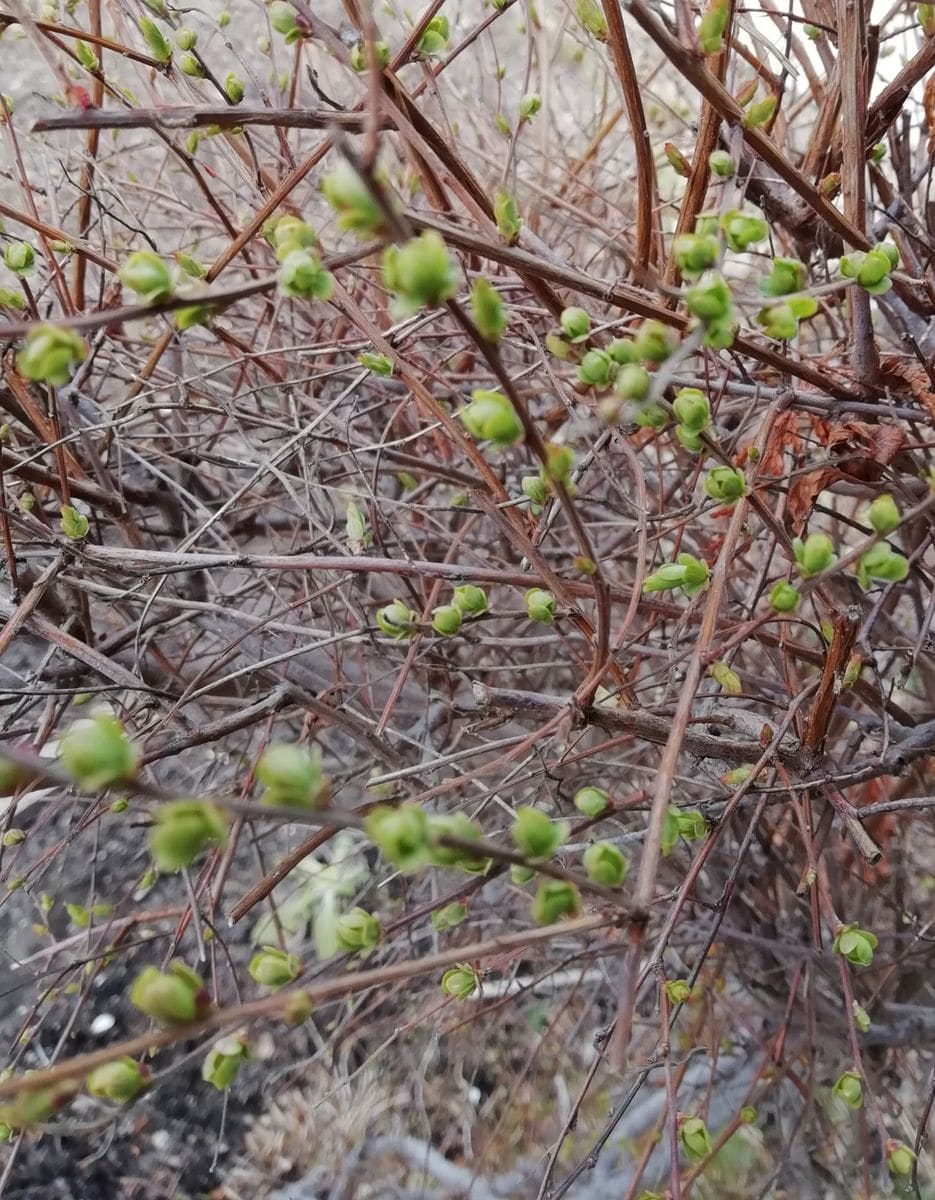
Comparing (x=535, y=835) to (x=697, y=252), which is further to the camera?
(x=697, y=252)

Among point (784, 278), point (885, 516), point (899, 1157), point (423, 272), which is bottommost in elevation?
point (899, 1157)

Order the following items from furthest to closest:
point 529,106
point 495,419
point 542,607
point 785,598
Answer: point 529,106
point 542,607
point 785,598
point 495,419

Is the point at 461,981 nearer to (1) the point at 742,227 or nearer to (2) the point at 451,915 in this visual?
(2) the point at 451,915

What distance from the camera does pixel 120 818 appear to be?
2.04 m

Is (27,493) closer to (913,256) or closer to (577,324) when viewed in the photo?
(577,324)

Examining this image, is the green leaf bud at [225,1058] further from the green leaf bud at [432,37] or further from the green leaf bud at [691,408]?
the green leaf bud at [432,37]

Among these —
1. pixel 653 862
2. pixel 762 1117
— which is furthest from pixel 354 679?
pixel 762 1117

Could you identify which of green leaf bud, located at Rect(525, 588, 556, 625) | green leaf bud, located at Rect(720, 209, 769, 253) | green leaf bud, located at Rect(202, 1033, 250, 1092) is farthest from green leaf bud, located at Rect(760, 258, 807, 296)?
green leaf bud, located at Rect(202, 1033, 250, 1092)

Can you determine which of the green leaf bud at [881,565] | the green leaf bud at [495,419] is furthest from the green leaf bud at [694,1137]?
the green leaf bud at [495,419]

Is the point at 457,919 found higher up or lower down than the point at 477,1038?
higher up

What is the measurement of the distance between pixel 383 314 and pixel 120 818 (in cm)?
140

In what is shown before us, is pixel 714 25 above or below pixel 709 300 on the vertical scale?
above

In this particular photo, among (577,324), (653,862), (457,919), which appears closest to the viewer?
(653,862)

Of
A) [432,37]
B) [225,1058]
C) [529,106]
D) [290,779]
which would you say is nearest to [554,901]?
[290,779]
